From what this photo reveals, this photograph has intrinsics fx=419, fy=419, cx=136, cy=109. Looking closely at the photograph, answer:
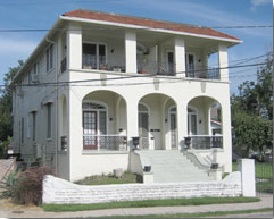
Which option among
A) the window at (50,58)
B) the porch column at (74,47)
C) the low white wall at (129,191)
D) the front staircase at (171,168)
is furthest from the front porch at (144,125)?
the low white wall at (129,191)

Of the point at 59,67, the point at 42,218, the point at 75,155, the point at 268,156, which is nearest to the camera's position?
the point at 42,218

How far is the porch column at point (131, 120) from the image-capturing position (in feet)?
71.1

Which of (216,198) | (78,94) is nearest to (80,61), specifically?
(78,94)

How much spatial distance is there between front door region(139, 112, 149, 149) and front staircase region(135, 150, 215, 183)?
2.42 meters

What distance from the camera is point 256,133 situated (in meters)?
40.8

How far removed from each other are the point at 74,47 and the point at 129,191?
28.5ft

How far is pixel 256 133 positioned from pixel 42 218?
1252 inches

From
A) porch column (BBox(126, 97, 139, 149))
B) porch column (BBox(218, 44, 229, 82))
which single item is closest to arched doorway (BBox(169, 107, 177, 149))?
porch column (BBox(218, 44, 229, 82))

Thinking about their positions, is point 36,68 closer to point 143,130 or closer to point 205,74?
point 143,130

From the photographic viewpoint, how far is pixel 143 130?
24.6 metres

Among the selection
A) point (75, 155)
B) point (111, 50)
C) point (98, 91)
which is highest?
point (111, 50)

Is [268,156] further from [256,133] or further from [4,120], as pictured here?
[4,120]

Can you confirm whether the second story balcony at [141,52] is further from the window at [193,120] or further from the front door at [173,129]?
the front door at [173,129]

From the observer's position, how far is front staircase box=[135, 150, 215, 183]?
19.2 metres
